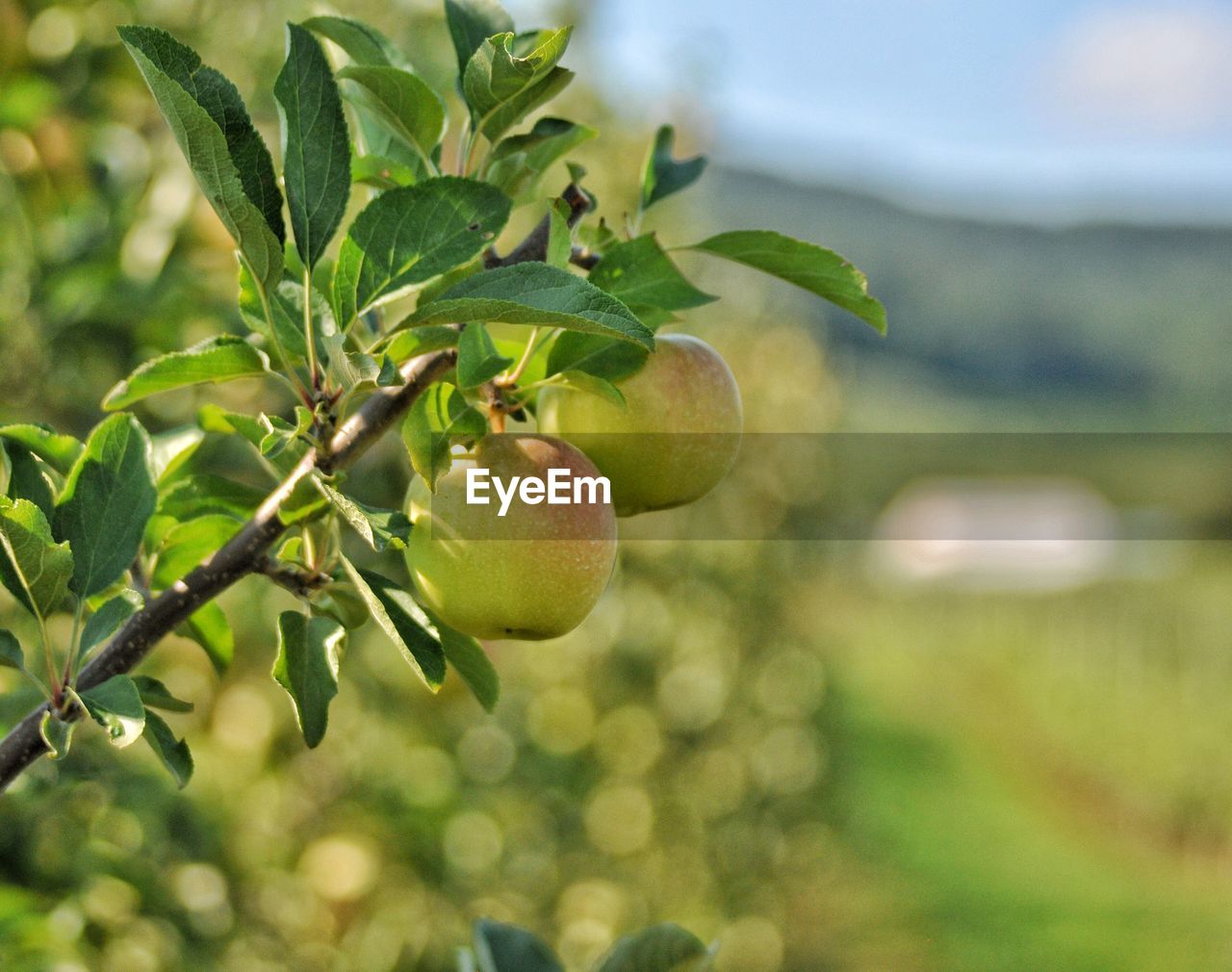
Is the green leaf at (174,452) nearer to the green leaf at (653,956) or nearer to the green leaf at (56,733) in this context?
the green leaf at (56,733)

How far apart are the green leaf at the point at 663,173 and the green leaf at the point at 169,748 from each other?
1.10 ft

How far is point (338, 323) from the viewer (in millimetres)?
502

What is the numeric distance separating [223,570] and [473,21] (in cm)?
27

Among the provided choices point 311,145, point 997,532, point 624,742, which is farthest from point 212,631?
point 997,532

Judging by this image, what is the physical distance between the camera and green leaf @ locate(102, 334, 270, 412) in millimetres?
515

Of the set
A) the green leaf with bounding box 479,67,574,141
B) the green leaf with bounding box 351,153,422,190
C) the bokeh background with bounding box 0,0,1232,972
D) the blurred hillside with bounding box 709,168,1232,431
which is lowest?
the blurred hillside with bounding box 709,168,1232,431

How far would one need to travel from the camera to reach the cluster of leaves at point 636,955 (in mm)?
542

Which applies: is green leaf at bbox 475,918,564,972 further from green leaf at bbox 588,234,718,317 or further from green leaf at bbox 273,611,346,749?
green leaf at bbox 588,234,718,317

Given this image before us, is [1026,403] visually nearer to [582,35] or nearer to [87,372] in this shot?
[582,35]

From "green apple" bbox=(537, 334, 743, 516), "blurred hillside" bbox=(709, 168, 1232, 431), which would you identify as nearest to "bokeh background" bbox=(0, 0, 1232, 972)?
"green apple" bbox=(537, 334, 743, 516)

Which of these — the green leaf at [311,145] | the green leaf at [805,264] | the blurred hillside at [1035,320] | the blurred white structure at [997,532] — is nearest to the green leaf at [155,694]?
the green leaf at [311,145]

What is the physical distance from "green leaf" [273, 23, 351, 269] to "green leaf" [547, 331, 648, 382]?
106 mm

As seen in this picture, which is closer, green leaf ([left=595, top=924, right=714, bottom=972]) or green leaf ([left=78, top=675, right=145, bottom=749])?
green leaf ([left=78, top=675, right=145, bottom=749])

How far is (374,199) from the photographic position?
1.56ft
